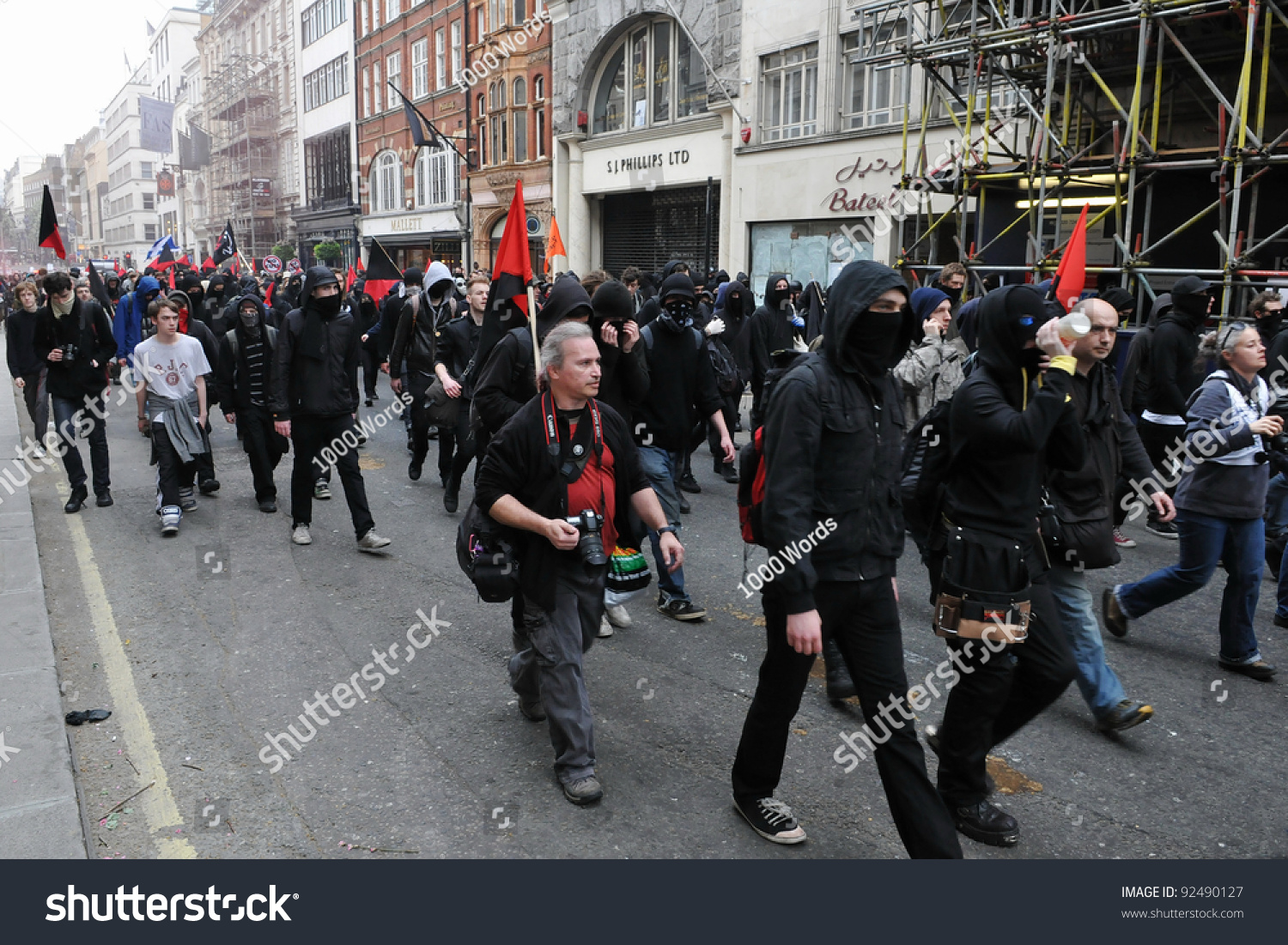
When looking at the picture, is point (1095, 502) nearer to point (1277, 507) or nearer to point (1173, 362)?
point (1277, 507)

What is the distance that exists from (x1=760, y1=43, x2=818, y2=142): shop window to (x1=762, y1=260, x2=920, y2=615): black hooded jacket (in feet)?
60.6

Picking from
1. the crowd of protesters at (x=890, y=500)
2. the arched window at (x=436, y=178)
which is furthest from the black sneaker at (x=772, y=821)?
the arched window at (x=436, y=178)

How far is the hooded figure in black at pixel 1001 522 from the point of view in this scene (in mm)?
3260

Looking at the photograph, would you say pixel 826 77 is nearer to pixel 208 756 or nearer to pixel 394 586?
pixel 394 586

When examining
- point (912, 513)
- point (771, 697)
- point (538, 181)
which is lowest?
point (771, 697)

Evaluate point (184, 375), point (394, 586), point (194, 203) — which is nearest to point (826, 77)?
point (184, 375)

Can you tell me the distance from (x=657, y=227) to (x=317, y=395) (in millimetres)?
20094

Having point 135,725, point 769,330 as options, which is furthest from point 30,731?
point 769,330

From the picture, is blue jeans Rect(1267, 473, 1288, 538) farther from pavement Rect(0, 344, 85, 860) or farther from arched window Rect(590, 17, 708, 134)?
arched window Rect(590, 17, 708, 134)

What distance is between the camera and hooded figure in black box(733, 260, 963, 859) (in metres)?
3.00

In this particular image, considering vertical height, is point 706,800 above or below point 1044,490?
below

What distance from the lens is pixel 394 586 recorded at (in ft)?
20.9

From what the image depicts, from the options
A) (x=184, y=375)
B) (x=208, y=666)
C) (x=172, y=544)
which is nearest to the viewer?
(x=208, y=666)

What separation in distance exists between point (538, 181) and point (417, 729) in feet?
91.3
